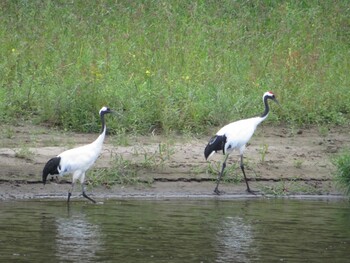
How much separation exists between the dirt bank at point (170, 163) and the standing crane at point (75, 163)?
1.25 feet

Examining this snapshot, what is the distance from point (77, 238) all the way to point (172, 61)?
6107 mm

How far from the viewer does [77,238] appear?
28.4ft

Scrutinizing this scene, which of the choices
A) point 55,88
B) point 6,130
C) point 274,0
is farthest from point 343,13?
point 6,130

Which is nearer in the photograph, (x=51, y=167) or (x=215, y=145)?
(x=51, y=167)

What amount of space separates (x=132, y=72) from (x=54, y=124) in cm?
197

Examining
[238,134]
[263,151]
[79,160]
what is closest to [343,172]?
[238,134]

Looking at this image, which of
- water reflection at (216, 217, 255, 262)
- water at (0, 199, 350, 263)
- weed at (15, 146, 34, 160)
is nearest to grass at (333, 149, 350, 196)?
water at (0, 199, 350, 263)

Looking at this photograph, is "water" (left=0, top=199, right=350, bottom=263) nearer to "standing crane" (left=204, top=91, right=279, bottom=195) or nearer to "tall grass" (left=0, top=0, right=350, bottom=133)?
"standing crane" (left=204, top=91, right=279, bottom=195)

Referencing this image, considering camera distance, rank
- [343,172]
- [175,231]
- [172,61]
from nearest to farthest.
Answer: [175,231] → [343,172] → [172,61]

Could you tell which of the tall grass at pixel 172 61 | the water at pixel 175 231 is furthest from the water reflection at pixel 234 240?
the tall grass at pixel 172 61

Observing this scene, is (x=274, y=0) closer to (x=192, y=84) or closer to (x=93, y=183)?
(x=192, y=84)

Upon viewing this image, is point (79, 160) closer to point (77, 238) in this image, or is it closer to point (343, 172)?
point (77, 238)

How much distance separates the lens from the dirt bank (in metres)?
10.9

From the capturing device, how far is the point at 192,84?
44.5ft
